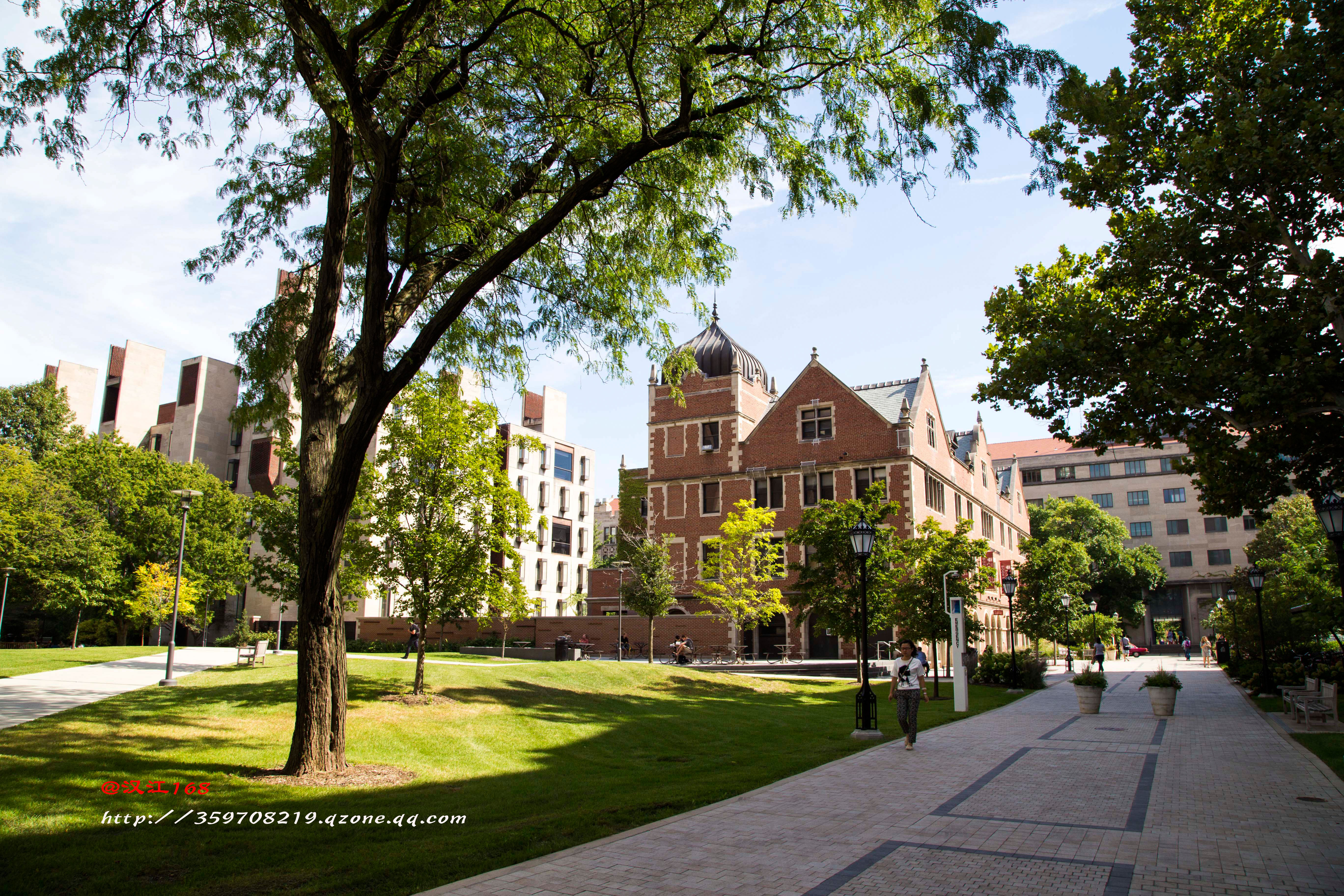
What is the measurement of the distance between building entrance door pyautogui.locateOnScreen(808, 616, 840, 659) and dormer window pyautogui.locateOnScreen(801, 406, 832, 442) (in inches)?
389

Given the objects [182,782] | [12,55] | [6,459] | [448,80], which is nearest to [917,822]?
Answer: [182,782]

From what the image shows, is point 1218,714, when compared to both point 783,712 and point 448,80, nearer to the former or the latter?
point 783,712

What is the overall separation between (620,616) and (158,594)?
22706mm

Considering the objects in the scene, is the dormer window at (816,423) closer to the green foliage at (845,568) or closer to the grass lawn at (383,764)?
the green foliage at (845,568)

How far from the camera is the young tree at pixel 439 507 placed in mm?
17547

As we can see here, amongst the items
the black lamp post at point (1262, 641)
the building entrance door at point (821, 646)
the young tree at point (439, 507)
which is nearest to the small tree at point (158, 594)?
the young tree at point (439, 507)

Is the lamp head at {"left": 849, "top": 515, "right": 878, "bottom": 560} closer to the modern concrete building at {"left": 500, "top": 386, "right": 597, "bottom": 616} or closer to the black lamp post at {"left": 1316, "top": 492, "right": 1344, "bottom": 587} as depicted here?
the black lamp post at {"left": 1316, "top": 492, "right": 1344, "bottom": 587}

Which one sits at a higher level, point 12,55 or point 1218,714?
point 12,55

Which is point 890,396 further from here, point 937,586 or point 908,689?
point 908,689

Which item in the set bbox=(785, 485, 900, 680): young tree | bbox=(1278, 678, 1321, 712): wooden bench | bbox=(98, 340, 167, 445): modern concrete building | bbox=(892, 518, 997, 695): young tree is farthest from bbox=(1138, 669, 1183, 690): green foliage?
bbox=(98, 340, 167, 445): modern concrete building

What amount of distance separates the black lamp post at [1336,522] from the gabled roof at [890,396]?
99.6 ft

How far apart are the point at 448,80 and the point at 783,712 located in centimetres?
1712

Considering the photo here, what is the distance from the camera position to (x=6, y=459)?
36750 mm

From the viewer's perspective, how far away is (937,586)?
27.2 m
